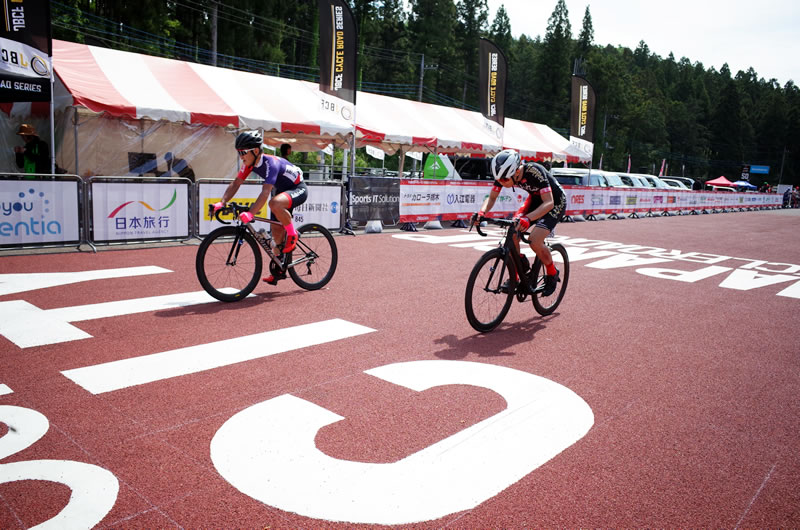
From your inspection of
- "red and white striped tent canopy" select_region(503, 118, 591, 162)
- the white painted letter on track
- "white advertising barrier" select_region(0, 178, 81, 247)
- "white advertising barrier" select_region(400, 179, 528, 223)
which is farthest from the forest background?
the white painted letter on track

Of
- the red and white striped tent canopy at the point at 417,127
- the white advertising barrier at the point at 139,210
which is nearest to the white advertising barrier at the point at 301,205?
the white advertising barrier at the point at 139,210

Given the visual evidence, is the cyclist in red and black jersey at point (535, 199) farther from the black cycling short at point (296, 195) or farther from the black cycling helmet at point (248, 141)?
the black cycling helmet at point (248, 141)

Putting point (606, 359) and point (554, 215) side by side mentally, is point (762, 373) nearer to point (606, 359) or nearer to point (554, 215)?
point (606, 359)

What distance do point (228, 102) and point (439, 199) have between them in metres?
6.58

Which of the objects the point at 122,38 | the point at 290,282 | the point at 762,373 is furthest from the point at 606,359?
the point at 122,38

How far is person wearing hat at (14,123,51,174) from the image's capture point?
13.2m

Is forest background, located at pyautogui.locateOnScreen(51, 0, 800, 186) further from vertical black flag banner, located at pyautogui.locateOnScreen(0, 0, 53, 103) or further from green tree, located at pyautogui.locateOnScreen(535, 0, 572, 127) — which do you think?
vertical black flag banner, located at pyautogui.locateOnScreen(0, 0, 53, 103)

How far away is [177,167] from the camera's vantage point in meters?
16.6

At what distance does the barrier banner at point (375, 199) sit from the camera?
15125mm

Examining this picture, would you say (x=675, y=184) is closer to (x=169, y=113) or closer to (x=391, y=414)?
(x=169, y=113)

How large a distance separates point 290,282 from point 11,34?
735cm

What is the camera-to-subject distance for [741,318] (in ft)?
24.3

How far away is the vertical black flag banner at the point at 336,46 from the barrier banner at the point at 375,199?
2583 millimetres

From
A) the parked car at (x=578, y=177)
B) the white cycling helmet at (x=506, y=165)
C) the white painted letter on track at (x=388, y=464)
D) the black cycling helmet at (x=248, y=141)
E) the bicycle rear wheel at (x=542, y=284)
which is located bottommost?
the white painted letter on track at (x=388, y=464)
